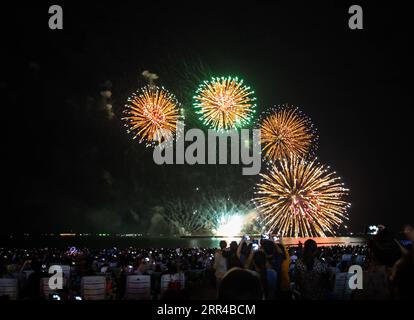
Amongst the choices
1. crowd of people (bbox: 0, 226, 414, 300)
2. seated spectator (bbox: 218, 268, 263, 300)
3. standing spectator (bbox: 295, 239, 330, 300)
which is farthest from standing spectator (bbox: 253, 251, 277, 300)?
seated spectator (bbox: 218, 268, 263, 300)

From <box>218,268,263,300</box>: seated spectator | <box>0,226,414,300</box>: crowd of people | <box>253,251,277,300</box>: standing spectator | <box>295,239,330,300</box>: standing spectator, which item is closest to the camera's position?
<box>218,268,263,300</box>: seated spectator

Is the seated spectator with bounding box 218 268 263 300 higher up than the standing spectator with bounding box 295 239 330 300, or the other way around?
the seated spectator with bounding box 218 268 263 300

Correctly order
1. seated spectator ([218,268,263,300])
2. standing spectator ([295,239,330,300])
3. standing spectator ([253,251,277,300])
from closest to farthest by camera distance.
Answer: seated spectator ([218,268,263,300]) → standing spectator ([253,251,277,300]) → standing spectator ([295,239,330,300])

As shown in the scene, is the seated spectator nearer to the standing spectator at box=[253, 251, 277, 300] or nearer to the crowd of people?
the crowd of people

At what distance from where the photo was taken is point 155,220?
195 m

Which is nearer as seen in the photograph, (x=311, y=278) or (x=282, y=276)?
(x=311, y=278)

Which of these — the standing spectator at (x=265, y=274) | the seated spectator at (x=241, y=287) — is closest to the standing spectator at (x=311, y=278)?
the standing spectator at (x=265, y=274)

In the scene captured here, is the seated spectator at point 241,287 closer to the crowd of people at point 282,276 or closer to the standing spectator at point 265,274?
the crowd of people at point 282,276

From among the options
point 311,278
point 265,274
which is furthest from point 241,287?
point 311,278

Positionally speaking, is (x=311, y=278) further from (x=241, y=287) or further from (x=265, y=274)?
(x=241, y=287)

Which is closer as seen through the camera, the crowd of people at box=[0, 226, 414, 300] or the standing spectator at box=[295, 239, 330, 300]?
the crowd of people at box=[0, 226, 414, 300]

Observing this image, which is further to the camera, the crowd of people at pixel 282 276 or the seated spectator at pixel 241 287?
the crowd of people at pixel 282 276
